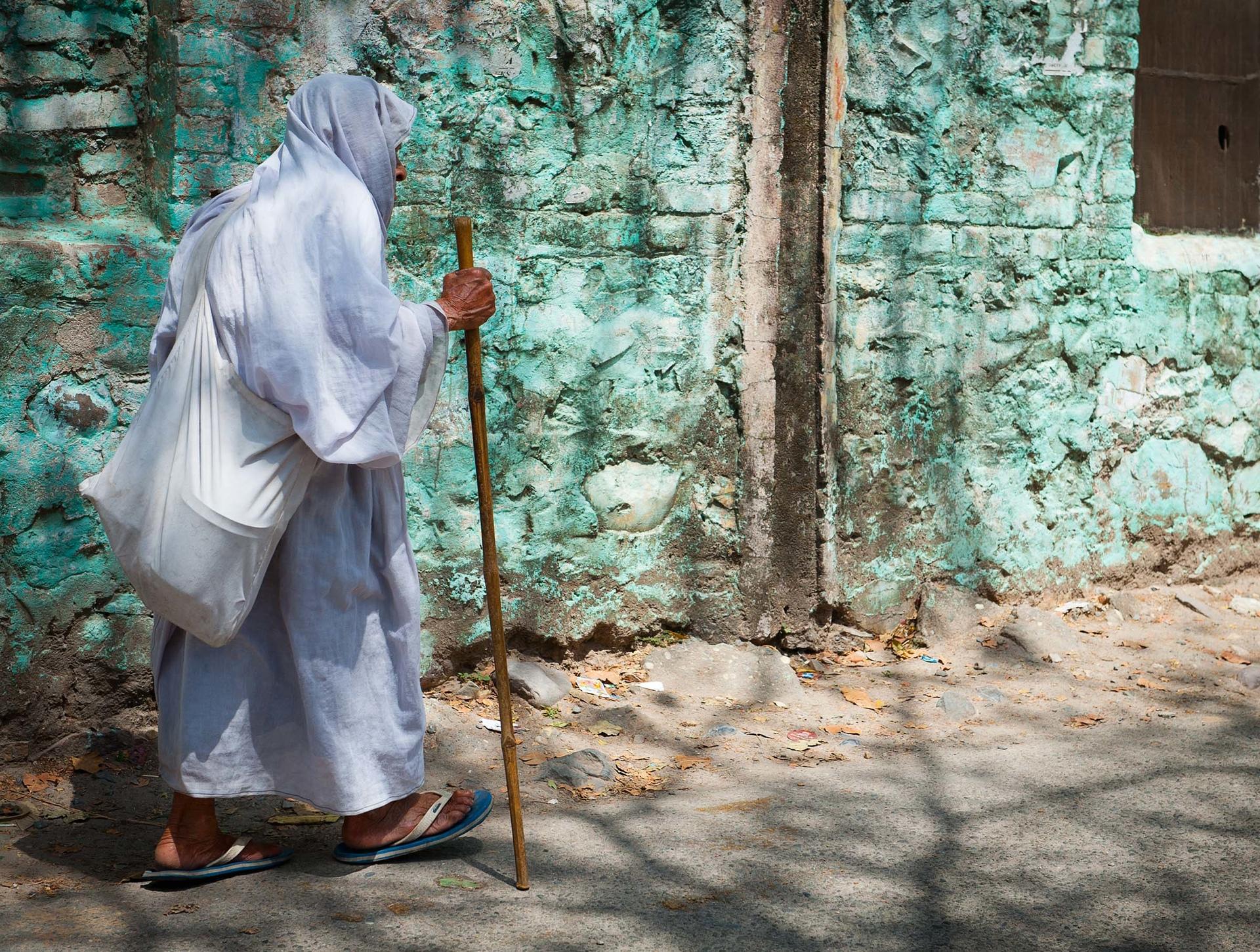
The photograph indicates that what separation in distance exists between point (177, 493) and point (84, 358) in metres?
1.01

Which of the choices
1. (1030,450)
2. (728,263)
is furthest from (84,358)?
(1030,450)

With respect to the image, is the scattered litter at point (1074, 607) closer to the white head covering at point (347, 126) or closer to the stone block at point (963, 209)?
the stone block at point (963, 209)

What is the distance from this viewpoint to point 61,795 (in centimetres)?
315

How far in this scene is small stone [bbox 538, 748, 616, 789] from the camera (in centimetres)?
334

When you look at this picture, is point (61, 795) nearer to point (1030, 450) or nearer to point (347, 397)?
point (347, 397)

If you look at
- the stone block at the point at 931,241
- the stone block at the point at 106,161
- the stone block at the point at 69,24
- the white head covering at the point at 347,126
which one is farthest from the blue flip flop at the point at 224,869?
the stone block at the point at 931,241

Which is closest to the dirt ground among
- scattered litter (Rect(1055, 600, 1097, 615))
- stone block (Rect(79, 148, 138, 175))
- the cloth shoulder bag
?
scattered litter (Rect(1055, 600, 1097, 615))

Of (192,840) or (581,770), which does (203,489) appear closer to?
(192,840)

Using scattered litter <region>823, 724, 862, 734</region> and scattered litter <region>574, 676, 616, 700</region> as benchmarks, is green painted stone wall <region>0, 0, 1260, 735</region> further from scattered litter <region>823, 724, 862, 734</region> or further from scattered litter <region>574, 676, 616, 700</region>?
scattered litter <region>823, 724, 862, 734</region>

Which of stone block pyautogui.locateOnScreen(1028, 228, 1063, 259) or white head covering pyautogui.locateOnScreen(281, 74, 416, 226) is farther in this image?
stone block pyautogui.locateOnScreen(1028, 228, 1063, 259)

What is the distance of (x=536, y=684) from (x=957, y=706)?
1370mm

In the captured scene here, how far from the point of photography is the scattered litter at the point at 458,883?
264cm

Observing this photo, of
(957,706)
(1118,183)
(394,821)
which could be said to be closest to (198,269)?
(394,821)

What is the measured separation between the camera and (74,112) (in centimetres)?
330
